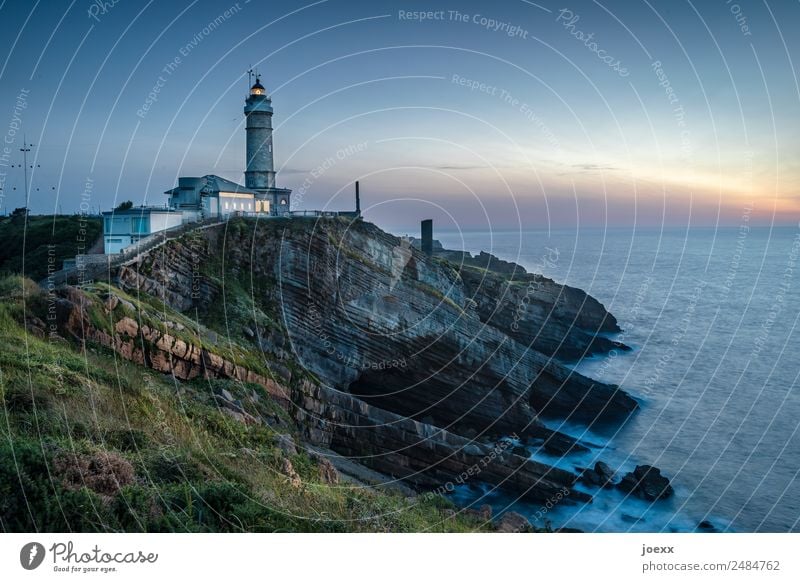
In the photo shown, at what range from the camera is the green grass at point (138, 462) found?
7.44 metres

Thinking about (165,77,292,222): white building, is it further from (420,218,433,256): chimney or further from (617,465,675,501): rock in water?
(617,465,675,501): rock in water

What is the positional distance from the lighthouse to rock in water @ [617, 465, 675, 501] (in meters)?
25.7

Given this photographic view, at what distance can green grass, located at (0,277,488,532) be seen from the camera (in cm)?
744

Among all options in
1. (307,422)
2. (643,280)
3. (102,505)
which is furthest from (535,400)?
(643,280)

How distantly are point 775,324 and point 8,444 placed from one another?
5881cm

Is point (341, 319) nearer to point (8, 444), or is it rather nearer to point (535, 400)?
point (535, 400)

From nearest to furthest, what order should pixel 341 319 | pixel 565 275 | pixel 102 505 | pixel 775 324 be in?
pixel 102 505
pixel 341 319
pixel 775 324
pixel 565 275

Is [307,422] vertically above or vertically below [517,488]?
above

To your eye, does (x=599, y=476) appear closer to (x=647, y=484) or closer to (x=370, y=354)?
(x=647, y=484)

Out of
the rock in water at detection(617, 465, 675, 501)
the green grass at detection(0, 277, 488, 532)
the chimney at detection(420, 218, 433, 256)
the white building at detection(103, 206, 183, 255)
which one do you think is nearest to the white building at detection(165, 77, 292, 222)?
the white building at detection(103, 206, 183, 255)

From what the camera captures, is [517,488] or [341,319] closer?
[517,488]

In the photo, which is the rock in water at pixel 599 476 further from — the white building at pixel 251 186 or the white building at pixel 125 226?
the white building at pixel 125 226
